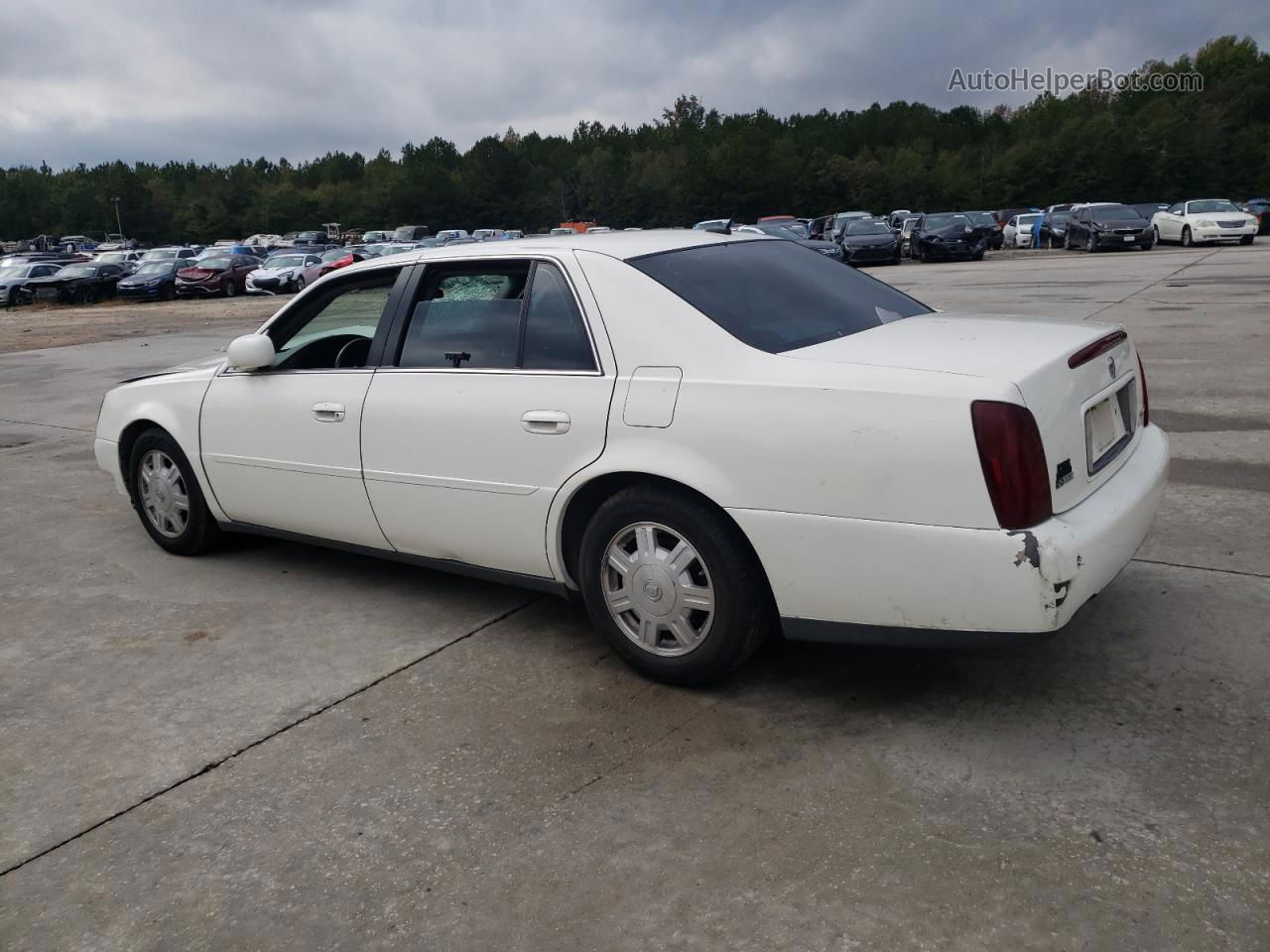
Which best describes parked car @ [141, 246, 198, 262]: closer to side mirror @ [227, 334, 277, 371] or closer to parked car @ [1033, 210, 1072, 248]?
parked car @ [1033, 210, 1072, 248]

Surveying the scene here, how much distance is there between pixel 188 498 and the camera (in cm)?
540

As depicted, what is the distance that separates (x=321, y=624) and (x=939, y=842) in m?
2.70

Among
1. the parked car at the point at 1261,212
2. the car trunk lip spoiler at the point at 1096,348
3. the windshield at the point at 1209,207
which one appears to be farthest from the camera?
the parked car at the point at 1261,212

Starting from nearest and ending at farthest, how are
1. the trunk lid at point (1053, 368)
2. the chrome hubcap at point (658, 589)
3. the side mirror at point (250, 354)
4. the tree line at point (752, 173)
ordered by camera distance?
1. the trunk lid at point (1053, 368)
2. the chrome hubcap at point (658, 589)
3. the side mirror at point (250, 354)
4. the tree line at point (752, 173)

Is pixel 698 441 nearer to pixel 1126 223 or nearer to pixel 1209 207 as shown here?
pixel 1126 223

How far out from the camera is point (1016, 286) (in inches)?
806

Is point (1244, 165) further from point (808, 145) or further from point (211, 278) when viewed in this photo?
point (211, 278)

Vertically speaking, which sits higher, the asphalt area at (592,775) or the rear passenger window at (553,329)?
the rear passenger window at (553,329)

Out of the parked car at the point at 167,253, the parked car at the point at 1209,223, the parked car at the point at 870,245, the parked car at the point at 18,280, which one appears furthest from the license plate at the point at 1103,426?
the parked car at the point at 167,253

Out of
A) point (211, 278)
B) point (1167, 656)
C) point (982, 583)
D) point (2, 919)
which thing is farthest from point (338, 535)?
point (211, 278)

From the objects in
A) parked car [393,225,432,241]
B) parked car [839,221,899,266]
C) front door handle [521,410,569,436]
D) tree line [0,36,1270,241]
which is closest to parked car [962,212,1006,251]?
parked car [839,221,899,266]

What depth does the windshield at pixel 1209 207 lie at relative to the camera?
33.2 metres

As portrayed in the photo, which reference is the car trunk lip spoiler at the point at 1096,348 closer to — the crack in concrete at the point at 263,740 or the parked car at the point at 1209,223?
the crack in concrete at the point at 263,740

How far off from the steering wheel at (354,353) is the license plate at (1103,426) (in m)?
2.76
